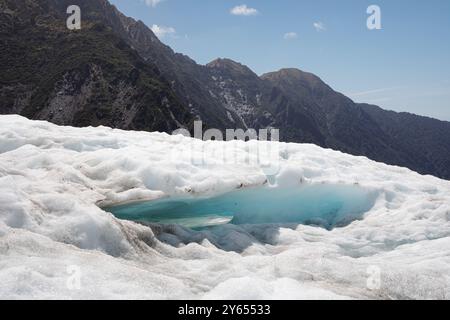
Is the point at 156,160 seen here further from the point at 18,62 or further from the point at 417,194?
the point at 18,62

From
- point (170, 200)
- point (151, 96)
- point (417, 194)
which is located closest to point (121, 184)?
point (170, 200)

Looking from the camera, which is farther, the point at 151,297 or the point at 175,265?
the point at 175,265

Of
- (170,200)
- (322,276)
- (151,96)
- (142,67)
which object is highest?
(142,67)
